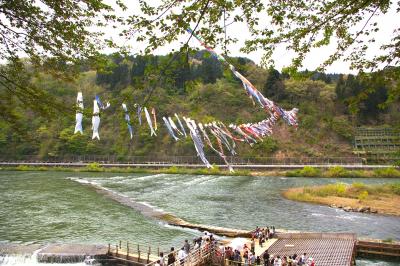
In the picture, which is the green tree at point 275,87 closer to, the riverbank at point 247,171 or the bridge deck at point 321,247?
the riverbank at point 247,171

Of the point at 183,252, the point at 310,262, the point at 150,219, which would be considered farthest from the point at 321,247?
the point at 150,219

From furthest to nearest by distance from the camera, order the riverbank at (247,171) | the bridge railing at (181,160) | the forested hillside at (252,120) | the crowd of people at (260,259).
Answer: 1. the forested hillside at (252,120)
2. the bridge railing at (181,160)
3. the riverbank at (247,171)
4. the crowd of people at (260,259)

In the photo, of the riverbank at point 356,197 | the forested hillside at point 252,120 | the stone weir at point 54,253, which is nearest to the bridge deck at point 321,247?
the stone weir at point 54,253

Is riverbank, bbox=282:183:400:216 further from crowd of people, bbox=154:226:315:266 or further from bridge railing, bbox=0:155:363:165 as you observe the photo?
bridge railing, bbox=0:155:363:165

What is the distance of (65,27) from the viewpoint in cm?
895

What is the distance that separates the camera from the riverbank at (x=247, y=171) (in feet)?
190

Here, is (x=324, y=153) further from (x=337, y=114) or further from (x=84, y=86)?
(x=84, y=86)

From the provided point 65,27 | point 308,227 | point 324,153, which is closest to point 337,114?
point 324,153

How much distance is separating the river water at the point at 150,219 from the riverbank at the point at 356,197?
1.56 m

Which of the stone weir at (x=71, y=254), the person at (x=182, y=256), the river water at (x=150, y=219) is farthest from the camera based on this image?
the river water at (x=150, y=219)

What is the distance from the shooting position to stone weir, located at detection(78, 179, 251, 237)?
24000 mm

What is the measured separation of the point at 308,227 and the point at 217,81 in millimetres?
76783

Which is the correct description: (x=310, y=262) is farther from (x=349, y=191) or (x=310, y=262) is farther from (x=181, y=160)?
(x=181, y=160)

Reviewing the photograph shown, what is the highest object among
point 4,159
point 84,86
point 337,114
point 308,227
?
point 84,86
